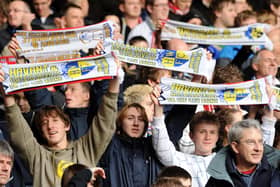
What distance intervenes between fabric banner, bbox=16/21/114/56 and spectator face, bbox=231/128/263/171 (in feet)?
5.35

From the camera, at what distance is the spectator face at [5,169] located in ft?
24.2

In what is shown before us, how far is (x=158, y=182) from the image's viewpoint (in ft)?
23.9

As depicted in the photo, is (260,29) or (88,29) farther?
(260,29)

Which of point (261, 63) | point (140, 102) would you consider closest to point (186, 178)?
point (140, 102)

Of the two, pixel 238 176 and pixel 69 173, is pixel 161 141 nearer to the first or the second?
pixel 238 176

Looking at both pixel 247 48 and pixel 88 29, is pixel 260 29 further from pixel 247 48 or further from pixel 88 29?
pixel 88 29

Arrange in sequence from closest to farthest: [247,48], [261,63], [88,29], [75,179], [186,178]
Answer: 1. [75,179]
2. [186,178]
3. [88,29]
4. [261,63]
5. [247,48]

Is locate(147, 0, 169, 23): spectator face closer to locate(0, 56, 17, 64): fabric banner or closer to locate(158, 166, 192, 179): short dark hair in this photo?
locate(0, 56, 17, 64): fabric banner

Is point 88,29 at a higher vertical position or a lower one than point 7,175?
higher

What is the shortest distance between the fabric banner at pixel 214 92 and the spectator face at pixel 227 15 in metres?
3.31

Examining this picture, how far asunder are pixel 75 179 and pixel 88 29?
2.19 m

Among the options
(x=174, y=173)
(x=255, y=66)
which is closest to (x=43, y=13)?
(x=255, y=66)

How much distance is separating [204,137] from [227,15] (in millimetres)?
4009

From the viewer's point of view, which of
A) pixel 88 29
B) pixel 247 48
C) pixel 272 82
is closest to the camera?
pixel 88 29
